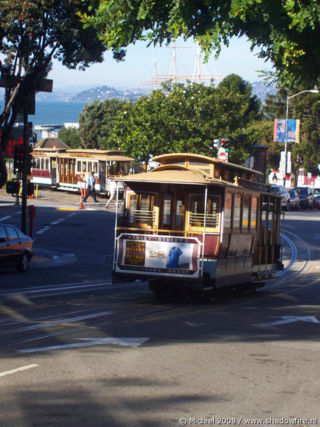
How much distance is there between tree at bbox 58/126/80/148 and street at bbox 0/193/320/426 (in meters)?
86.3

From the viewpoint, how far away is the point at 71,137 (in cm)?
10788

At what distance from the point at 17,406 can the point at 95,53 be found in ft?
64.4

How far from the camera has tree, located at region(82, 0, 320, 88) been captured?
1140 centimetres

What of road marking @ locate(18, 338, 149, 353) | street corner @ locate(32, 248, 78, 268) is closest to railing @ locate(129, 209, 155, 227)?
road marking @ locate(18, 338, 149, 353)

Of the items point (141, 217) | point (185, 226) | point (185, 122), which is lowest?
point (185, 226)

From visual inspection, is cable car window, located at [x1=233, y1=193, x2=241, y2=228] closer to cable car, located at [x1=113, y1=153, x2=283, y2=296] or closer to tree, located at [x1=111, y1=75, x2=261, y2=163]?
cable car, located at [x1=113, y1=153, x2=283, y2=296]

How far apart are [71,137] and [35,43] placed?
8558 centimetres

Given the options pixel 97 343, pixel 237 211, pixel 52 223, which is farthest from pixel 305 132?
pixel 97 343

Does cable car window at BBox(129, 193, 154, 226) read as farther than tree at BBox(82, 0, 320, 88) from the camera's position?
Yes

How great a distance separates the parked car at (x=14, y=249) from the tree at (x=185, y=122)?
33.3 m

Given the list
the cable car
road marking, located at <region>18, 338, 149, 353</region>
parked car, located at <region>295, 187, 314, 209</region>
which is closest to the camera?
road marking, located at <region>18, 338, 149, 353</region>

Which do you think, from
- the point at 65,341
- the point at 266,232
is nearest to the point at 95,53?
the point at 266,232

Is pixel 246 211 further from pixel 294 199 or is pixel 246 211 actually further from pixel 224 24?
pixel 294 199

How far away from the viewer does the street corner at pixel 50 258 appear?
80.1ft
